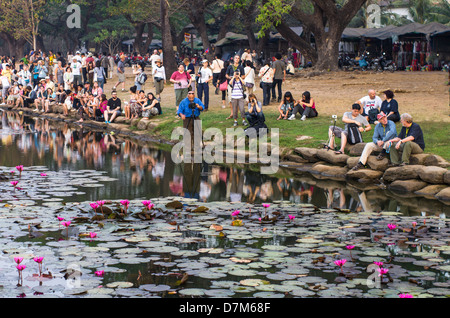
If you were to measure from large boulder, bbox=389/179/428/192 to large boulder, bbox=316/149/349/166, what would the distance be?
197 centimetres

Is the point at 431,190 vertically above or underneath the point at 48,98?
underneath

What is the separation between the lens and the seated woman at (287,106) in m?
21.2

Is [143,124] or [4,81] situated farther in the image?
[4,81]

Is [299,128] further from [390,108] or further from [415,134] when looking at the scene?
[415,134]

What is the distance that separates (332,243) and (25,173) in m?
8.32

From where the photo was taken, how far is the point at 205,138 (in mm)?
20141

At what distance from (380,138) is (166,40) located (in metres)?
18.3

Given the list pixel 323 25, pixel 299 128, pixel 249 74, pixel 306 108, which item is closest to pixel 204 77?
pixel 249 74

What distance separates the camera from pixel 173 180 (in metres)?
15.0

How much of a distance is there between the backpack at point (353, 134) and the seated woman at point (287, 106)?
4.83 metres

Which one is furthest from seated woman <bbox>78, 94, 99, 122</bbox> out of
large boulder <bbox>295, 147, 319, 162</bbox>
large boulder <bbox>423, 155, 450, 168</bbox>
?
large boulder <bbox>423, 155, 450, 168</bbox>

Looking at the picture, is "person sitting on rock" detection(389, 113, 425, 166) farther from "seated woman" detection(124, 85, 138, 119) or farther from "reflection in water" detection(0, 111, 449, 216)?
"seated woman" detection(124, 85, 138, 119)

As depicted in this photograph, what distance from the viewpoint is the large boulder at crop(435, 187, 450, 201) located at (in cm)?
A: 1311
